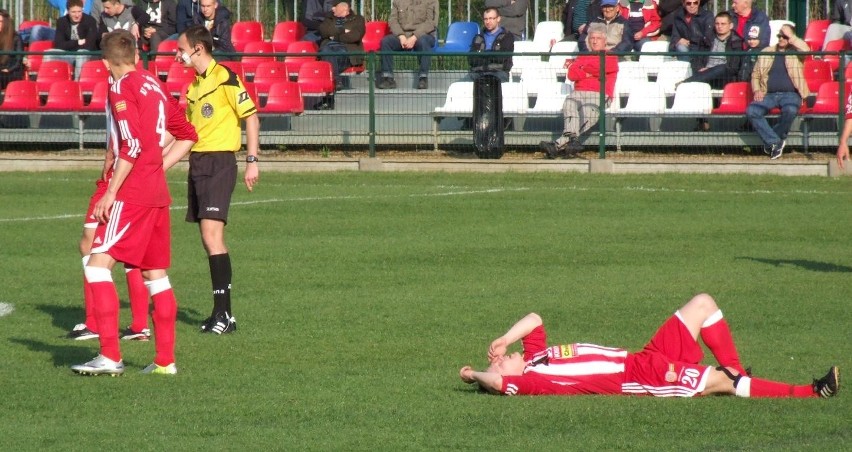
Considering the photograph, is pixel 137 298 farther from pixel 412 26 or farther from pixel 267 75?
pixel 412 26

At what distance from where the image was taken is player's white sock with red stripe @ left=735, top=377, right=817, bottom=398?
277 inches

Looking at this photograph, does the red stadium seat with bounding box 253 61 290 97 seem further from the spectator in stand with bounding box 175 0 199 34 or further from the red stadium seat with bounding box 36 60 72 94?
the spectator in stand with bounding box 175 0 199 34

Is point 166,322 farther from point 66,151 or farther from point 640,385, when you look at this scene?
point 66,151

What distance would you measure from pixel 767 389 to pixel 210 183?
4349 mm

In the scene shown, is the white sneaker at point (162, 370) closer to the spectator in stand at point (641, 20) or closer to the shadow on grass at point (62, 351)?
the shadow on grass at point (62, 351)

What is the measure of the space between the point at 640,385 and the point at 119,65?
3.35 meters

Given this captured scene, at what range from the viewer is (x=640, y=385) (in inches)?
283

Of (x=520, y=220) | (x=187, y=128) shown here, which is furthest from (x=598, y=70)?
(x=187, y=128)

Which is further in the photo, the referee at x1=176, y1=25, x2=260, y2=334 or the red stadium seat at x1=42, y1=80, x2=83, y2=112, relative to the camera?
the red stadium seat at x1=42, y1=80, x2=83, y2=112

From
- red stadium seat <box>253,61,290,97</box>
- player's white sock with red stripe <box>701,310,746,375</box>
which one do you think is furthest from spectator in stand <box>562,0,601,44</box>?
player's white sock with red stripe <box>701,310,746,375</box>

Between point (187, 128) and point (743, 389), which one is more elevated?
point (187, 128)

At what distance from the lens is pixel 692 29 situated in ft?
72.4

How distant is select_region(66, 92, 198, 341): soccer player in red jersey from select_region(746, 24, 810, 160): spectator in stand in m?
12.7

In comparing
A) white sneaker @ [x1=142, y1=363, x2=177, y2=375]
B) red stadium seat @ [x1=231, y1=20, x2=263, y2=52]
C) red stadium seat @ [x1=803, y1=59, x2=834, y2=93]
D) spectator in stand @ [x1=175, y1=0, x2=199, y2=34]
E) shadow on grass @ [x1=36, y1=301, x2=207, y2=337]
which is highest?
spectator in stand @ [x1=175, y1=0, x2=199, y2=34]
